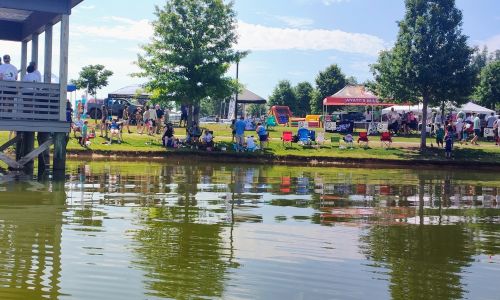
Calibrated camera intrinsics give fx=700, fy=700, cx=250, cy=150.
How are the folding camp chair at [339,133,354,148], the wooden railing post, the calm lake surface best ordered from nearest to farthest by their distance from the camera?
1. the calm lake surface
2. the wooden railing post
3. the folding camp chair at [339,133,354,148]

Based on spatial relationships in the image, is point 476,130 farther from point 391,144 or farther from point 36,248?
point 36,248

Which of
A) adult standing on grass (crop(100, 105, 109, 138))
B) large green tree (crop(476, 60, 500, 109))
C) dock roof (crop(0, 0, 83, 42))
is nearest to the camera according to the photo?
dock roof (crop(0, 0, 83, 42))

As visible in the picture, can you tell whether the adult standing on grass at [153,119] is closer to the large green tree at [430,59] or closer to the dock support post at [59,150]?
the large green tree at [430,59]

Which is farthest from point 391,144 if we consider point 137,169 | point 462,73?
point 137,169

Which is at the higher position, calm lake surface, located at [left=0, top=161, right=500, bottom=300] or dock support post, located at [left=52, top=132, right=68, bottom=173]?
dock support post, located at [left=52, top=132, right=68, bottom=173]

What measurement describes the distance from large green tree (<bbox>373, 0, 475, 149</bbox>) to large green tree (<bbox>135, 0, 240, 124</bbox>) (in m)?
9.18

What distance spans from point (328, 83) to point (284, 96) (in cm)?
887

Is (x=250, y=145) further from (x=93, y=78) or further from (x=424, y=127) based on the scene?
(x=93, y=78)

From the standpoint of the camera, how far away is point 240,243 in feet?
34.5

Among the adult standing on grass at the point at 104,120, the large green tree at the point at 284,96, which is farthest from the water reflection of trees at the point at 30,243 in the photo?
the large green tree at the point at 284,96

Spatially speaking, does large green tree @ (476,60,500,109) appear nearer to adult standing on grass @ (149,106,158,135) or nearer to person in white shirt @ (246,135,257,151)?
adult standing on grass @ (149,106,158,135)

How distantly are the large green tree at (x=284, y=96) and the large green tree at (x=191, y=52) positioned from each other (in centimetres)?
4951

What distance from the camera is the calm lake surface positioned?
7961 mm

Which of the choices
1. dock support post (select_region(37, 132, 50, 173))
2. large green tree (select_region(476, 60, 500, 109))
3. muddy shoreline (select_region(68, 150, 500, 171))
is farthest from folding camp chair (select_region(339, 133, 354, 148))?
large green tree (select_region(476, 60, 500, 109))
